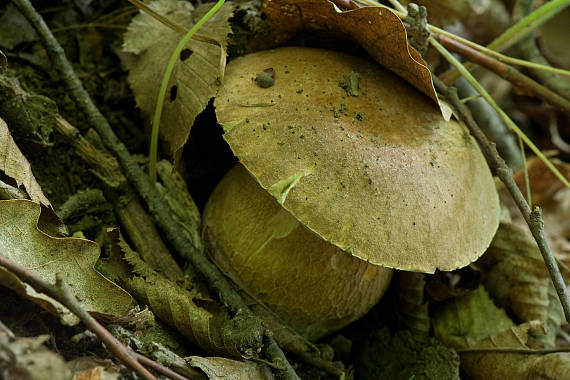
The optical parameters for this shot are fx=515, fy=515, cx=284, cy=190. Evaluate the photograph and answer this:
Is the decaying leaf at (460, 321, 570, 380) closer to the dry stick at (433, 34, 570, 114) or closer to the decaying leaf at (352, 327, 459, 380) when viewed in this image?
the decaying leaf at (352, 327, 459, 380)

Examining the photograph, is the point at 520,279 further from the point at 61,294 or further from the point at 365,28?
the point at 61,294

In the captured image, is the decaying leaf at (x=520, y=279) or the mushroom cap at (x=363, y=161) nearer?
the mushroom cap at (x=363, y=161)

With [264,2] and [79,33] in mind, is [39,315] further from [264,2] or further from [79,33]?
[79,33]

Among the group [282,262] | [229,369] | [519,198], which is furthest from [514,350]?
[229,369]

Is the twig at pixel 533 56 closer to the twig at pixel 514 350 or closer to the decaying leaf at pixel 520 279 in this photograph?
the decaying leaf at pixel 520 279

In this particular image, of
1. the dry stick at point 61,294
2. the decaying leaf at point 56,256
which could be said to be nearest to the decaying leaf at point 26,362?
the dry stick at point 61,294

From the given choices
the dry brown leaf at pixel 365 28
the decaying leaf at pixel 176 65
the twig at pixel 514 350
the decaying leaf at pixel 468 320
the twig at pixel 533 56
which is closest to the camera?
the dry brown leaf at pixel 365 28
